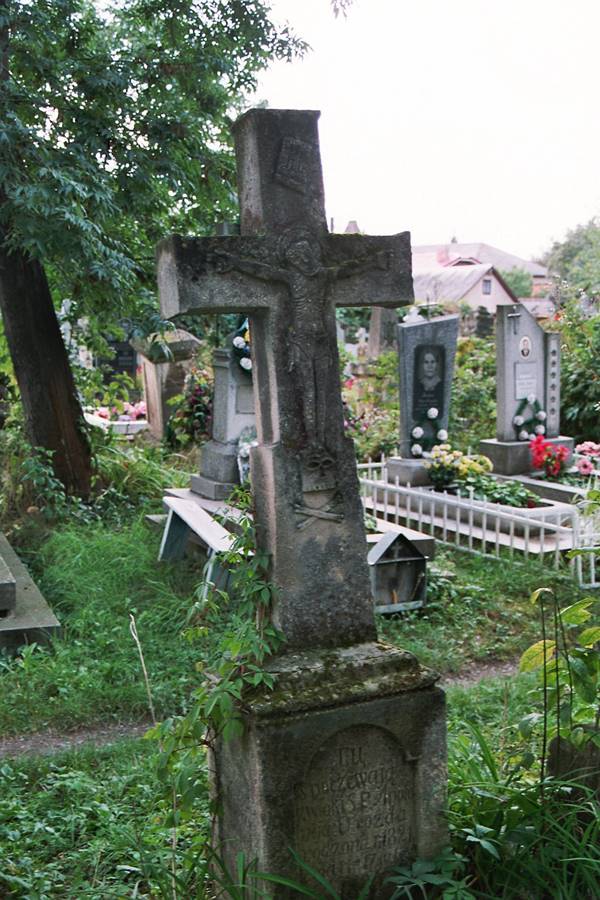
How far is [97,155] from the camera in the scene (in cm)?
788

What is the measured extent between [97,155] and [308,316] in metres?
5.43

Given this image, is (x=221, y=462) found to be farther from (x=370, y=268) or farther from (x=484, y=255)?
(x=484, y=255)

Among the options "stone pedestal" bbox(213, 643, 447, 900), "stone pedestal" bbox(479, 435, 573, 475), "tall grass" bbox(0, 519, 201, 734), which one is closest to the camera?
"stone pedestal" bbox(213, 643, 447, 900)

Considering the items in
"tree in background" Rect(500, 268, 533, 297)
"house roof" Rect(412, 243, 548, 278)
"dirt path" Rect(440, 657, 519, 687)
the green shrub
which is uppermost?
"house roof" Rect(412, 243, 548, 278)

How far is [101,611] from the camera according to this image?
6551 mm

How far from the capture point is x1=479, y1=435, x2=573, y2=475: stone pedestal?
10867 millimetres

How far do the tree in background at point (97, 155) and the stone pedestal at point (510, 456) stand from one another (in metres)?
4.24

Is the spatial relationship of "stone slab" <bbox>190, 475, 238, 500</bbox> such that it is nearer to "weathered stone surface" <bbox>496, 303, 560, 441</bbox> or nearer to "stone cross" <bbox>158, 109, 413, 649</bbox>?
"weathered stone surface" <bbox>496, 303, 560, 441</bbox>

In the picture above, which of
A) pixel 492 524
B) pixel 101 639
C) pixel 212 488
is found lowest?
pixel 101 639

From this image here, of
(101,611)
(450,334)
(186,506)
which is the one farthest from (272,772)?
(450,334)

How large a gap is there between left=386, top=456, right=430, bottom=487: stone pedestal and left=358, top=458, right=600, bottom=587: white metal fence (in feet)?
0.33

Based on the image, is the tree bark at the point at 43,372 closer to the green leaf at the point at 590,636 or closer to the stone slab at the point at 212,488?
the stone slab at the point at 212,488

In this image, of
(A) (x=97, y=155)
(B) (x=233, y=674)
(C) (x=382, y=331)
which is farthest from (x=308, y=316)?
(C) (x=382, y=331)

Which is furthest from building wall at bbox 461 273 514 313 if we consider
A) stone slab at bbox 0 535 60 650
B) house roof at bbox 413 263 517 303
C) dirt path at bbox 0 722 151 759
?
dirt path at bbox 0 722 151 759
